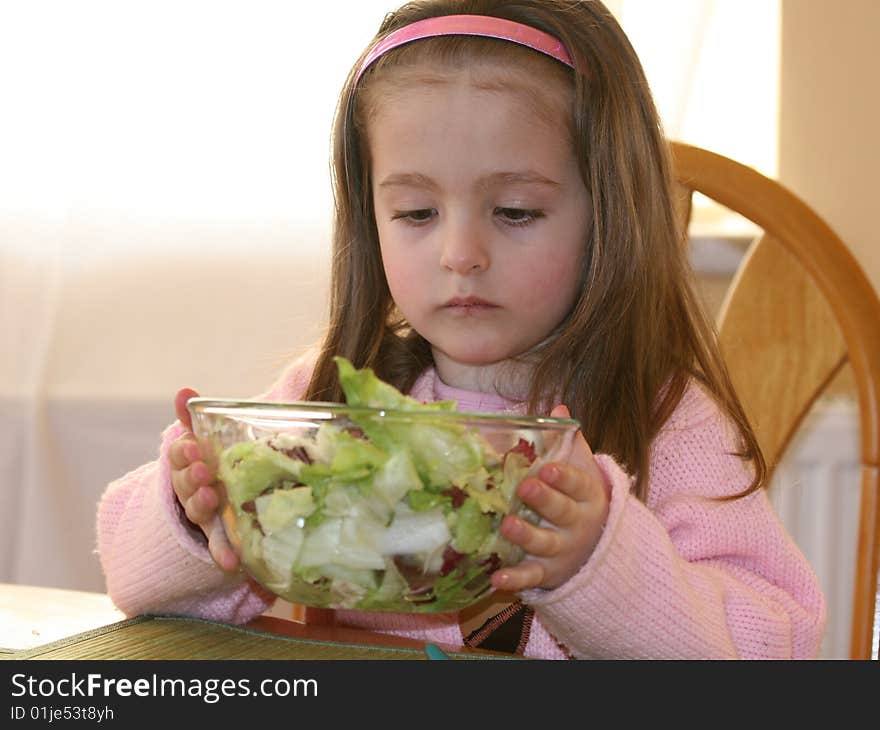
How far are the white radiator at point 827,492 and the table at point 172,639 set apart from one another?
0.94 meters

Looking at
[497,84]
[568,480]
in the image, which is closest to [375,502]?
[568,480]

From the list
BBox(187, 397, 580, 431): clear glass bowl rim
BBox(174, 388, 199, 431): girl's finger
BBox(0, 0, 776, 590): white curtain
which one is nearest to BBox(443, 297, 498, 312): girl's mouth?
BBox(174, 388, 199, 431): girl's finger

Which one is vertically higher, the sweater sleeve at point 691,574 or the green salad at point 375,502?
the green salad at point 375,502

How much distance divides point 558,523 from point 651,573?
131 millimetres

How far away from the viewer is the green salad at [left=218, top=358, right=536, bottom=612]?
50 centimetres

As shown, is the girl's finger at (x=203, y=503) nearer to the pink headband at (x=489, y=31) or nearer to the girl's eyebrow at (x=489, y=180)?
the girl's eyebrow at (x=489, y=180)

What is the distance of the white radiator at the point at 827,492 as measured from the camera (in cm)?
154

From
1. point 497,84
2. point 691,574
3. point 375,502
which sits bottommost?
point 691,574

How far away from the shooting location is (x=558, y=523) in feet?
1.98

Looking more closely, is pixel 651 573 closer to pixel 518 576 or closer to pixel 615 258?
pixel 518 576

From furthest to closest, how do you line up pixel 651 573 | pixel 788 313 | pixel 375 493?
pixel 788 313
pixel 651 573
pixel 375 493

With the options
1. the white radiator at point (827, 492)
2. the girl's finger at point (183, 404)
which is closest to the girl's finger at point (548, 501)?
the girl's finger at point (183, 404)

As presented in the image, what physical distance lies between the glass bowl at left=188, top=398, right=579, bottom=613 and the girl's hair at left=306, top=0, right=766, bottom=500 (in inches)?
15.9
